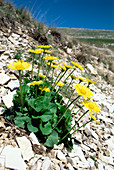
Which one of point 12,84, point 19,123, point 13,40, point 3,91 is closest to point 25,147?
point 19,123

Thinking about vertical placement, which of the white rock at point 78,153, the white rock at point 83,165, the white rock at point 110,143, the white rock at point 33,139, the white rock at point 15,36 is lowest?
the white rock at point 83,165

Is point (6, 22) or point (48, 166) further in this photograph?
point (6, 22)

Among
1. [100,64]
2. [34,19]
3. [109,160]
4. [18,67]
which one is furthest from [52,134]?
[100,64]

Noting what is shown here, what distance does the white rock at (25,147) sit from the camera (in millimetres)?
1379

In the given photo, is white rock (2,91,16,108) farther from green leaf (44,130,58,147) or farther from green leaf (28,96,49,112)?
green leaf (44,130,58,147)

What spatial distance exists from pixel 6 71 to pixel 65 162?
2.27m

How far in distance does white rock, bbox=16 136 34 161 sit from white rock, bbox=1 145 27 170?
70 millimetres

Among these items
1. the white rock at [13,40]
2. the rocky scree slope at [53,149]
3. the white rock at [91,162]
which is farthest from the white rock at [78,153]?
the white rock at [13,40]

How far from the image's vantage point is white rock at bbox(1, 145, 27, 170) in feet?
3.95

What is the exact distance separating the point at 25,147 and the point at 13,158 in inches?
8.2

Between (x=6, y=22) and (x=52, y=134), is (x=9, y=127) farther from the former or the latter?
(x=6, y=22)

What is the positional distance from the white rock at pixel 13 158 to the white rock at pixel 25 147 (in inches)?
2.8

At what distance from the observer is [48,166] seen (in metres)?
1.37

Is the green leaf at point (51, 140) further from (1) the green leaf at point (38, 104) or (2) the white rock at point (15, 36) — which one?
(2) the white rock at point (15, 36)
